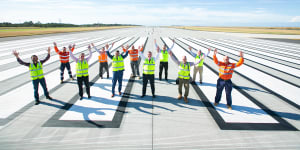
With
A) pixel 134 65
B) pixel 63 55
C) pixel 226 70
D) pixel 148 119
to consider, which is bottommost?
pixel 148 119

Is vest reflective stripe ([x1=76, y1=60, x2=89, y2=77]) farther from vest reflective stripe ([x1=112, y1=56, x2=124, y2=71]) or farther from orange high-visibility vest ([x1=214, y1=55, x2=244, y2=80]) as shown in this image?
orange high-visibility vest ([x1=214, y1=55, x2=244, y2=80])

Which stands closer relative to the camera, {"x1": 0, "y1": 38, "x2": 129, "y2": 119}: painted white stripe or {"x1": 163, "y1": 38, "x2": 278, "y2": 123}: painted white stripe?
{"x1": 163, "y1": 38, "x2": 278, "y2": 123}: painted white stripe

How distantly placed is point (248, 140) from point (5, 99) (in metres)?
8.61

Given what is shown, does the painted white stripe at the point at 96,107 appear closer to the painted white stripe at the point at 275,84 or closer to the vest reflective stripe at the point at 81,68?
the vest reflective stripe at the point at 81,68

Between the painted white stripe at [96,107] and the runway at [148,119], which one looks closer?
the runway at [148,119]

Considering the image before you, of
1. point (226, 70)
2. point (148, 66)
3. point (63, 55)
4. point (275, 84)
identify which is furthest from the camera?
point (275, 84)

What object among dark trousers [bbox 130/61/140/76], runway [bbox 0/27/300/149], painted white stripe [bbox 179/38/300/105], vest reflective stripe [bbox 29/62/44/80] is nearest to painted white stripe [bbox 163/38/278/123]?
runway [bbox 0/27/300/149]

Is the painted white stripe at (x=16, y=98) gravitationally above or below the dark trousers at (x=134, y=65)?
below

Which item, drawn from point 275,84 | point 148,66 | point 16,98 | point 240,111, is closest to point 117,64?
point 148,66

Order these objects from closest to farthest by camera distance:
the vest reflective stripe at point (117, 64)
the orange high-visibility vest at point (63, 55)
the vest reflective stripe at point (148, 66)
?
the vest reflective stripe at point (148, 66), the vest reflective stripe at point (117, 64), the orange high-visibility vest at point (63, 55)

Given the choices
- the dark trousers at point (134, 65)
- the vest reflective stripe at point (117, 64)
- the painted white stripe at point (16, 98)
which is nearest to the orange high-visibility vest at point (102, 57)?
the dark trousers at point (134, 65)

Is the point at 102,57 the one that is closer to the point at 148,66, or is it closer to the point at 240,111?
the point at 148,66

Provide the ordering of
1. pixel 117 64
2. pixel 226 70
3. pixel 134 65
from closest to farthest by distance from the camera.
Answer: pixel 226 70 < pixel 117 64 < pixel 134 65

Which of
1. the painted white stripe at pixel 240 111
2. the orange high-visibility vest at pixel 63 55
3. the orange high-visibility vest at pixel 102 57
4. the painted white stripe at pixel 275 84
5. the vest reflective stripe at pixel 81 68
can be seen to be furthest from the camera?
the orange high-visibility vest at pixel 102 57
